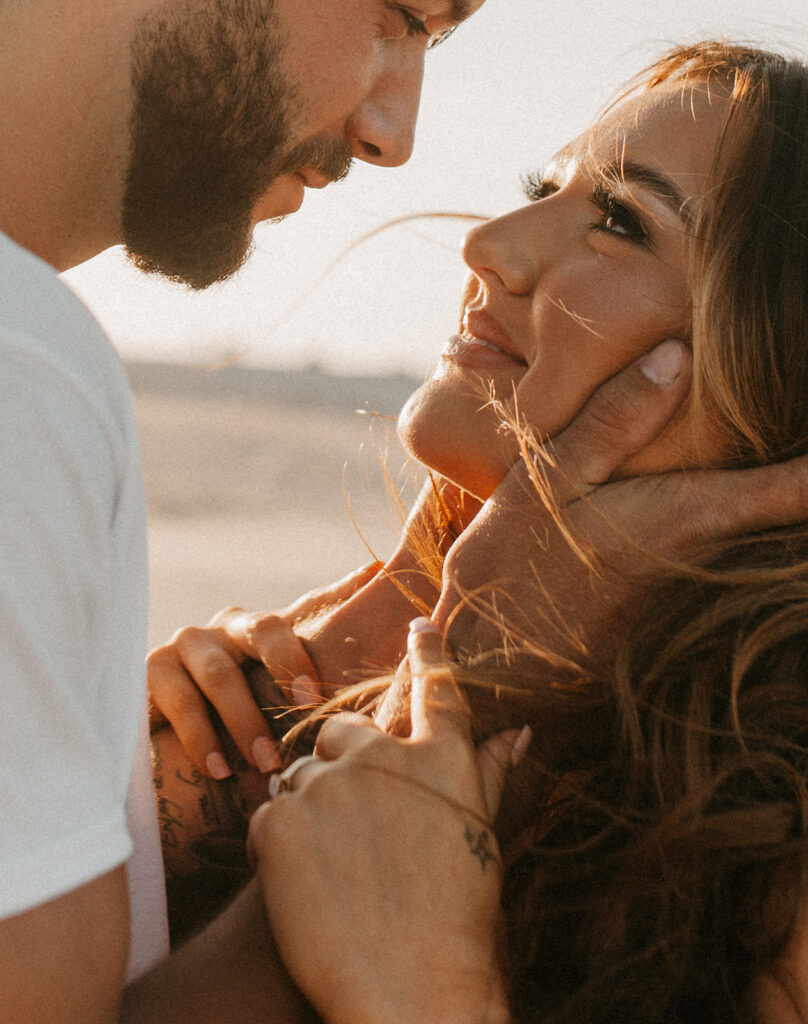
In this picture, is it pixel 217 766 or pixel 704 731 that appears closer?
pixel 704 731

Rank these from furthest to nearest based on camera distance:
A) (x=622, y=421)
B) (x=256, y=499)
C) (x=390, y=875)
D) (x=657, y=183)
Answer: (x=256, y=499) < (x=657, y=183) < (x=622, y=421) < (x=390, y=875)

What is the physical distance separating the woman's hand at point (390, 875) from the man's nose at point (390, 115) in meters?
1.35

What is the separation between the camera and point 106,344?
1219 millimetres

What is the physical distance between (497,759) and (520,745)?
56 mm

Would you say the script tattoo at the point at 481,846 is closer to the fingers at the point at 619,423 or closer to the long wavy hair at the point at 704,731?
the long wavy hair at the point at 704,731

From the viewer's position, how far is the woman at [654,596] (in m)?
1.47

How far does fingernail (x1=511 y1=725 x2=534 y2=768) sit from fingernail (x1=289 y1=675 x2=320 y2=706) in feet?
1.74

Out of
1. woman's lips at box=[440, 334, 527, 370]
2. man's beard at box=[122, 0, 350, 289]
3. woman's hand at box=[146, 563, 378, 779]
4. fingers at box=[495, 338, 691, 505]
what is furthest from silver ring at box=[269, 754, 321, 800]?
man's beard at box=[122, 0, 350, 289]

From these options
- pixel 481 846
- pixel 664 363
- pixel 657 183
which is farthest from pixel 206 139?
pixel 481 846

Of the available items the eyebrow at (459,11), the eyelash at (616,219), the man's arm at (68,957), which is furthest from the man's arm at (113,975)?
the eyebrow at (459,11)

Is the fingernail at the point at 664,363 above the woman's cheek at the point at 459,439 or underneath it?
above

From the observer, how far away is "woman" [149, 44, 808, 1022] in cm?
147

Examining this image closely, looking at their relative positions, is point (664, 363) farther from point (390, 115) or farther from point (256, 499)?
point (256, 499)

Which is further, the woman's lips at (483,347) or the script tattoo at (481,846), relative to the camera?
the woman's lips at (483,347)
